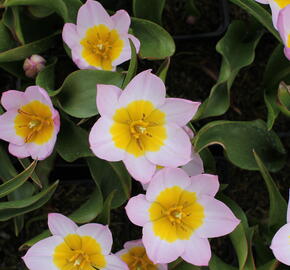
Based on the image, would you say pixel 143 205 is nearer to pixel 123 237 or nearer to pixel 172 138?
pixel 172 138

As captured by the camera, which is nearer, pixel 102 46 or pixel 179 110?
pixel 179 110

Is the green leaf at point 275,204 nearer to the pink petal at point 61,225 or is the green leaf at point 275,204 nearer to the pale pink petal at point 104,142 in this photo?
the pale pink petal at point 104,142

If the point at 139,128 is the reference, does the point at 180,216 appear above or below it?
below

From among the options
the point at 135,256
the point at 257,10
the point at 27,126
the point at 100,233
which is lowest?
the point at 135,256

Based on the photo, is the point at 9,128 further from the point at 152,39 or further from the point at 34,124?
the point at 152,39

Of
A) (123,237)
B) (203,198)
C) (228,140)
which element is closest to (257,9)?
(228,140)

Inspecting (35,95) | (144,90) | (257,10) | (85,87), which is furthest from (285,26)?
(35,95)
